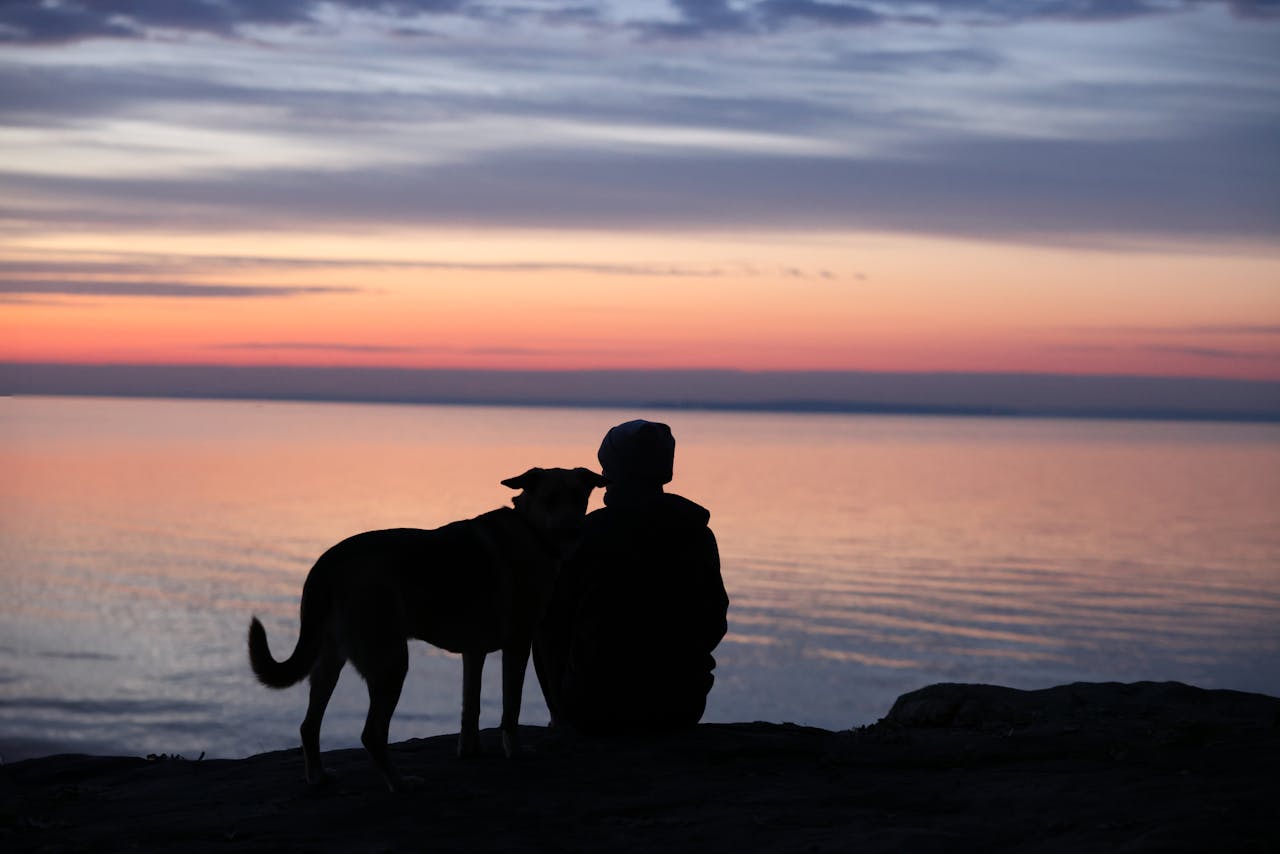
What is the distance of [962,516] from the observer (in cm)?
5000

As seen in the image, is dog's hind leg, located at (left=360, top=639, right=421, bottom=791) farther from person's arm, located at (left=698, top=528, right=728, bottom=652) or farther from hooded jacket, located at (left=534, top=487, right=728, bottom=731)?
person's arm, located at (left=698, top=528, right=728, bottom=652)

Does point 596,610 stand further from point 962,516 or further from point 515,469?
point 515,469

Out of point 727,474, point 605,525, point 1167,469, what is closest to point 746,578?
point 605,525

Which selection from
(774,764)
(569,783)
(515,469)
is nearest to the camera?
(569,783)

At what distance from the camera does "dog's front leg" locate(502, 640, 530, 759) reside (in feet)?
27.2

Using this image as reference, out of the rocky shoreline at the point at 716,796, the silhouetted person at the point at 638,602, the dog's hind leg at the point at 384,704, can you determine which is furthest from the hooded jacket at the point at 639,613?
the dog's hind leg at the point at 384,704

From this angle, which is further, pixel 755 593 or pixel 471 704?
pixel 755 593

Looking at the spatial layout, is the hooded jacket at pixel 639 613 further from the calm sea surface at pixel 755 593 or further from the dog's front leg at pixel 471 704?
the calm sea surface at pixel 755 593

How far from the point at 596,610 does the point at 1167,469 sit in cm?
8849

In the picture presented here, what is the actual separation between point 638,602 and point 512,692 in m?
1.08

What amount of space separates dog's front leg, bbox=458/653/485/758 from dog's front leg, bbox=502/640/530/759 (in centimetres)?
18

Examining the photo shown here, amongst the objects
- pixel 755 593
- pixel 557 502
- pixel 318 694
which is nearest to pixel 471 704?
pixel 318 694

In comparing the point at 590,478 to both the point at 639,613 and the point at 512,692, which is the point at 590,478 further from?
the point at 512,692

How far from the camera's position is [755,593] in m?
31.1
